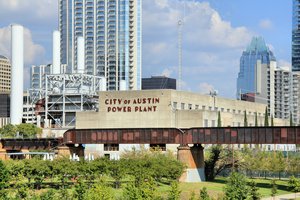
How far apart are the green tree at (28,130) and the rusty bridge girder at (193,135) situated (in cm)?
6064

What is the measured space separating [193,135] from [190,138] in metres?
0.67

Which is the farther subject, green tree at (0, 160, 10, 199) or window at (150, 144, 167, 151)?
window at (150, 144, 167, 151)

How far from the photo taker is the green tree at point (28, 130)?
16962 cm

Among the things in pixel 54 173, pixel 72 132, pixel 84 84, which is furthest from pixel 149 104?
pixel 84 84

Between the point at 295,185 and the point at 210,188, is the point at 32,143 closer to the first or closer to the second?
the point at 210,188

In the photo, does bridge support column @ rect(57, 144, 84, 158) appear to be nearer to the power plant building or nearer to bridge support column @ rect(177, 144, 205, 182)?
the power plant building

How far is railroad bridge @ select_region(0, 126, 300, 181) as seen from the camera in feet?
312

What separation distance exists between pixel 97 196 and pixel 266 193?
31970mm

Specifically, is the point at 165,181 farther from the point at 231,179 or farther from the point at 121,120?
the point at 121,120

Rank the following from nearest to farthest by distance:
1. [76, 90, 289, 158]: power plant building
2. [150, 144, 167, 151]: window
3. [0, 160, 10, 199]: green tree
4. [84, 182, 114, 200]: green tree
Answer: [84, 182, 114, 200]: green tree → [0, 160, 10, 199]: green tree → [150, 144, 167, 151]: window → [76, 90, 289, 158]: power plant building

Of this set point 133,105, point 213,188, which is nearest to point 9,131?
point 133,105

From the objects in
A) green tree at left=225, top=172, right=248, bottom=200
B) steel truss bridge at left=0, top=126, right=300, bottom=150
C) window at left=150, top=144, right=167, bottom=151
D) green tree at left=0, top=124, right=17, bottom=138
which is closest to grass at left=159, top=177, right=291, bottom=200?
green tree at left=225, top=172, right=248, bottom=200

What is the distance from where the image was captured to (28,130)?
171 metres

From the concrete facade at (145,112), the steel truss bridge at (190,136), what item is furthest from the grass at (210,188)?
the concrete facade at (145,112)
